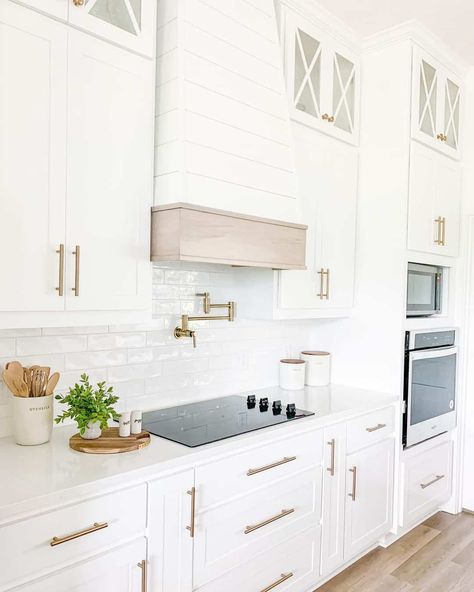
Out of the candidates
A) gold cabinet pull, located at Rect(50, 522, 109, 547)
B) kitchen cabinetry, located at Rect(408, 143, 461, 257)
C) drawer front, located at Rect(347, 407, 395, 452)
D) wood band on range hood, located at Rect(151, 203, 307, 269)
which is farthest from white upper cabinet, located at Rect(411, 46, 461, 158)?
gold cabinet pull, located at Rect(50, 522, 109, 547)

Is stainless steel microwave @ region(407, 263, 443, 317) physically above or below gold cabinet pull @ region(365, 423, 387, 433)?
above

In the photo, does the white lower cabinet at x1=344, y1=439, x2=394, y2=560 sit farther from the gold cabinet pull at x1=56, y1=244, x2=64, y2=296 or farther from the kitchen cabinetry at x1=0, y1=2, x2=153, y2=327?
the gold cabinet pull at x1=56, y1=244, x2=64, y2=296

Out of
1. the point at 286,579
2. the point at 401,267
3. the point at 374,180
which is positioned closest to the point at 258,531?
the point at 286,579

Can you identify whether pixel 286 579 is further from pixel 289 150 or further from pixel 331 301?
pixel 289 150

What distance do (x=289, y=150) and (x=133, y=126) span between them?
80 centimetres

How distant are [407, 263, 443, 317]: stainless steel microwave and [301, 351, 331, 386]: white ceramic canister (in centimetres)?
57

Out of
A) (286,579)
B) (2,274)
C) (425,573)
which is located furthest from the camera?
(425,573)

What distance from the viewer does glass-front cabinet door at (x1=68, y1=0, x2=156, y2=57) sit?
1.78m

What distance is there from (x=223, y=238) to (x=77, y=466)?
40.5 inches

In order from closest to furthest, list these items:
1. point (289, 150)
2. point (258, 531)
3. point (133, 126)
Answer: point (133, 126) → point (258, 531) → point (289, 150)

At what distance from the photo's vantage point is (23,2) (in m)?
1.64

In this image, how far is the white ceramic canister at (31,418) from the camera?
1.80 metres

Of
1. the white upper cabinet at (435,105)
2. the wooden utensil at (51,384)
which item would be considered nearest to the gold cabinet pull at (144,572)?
the wooden utensil at (51,384)

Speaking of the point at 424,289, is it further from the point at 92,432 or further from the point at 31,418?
the point at 31,418
